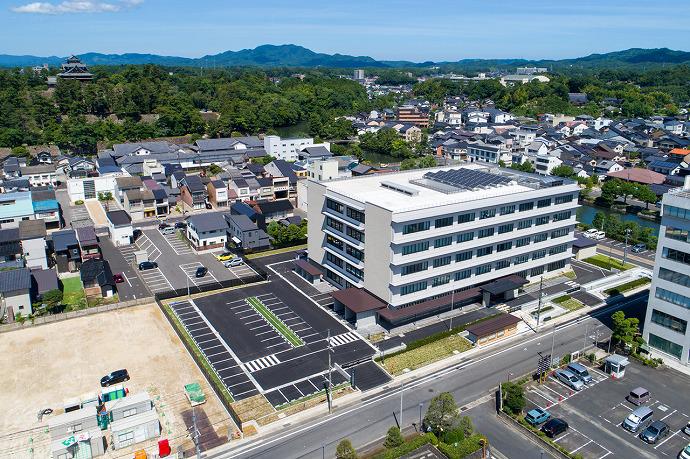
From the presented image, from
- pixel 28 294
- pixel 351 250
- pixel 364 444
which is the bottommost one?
pixel 364 444

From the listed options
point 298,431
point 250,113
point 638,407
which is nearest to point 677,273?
point 638,407

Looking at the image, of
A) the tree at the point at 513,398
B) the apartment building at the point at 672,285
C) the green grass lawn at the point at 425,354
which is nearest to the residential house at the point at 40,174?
the green grass lawn at the point at 425,354

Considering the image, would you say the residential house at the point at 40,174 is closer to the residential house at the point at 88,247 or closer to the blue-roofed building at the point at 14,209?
the blue-roofed building at the point at 14,209

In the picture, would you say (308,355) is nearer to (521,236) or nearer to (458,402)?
(458,402)

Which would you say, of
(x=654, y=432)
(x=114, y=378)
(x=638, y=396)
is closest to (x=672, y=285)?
(x=638, y=396)

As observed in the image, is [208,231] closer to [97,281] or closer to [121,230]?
[121,230]

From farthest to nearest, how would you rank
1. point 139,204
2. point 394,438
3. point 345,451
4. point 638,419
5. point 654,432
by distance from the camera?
1. point 139,204
2. point 638,419
3. point 654,432
4. point 394,438
5. point 345,451
